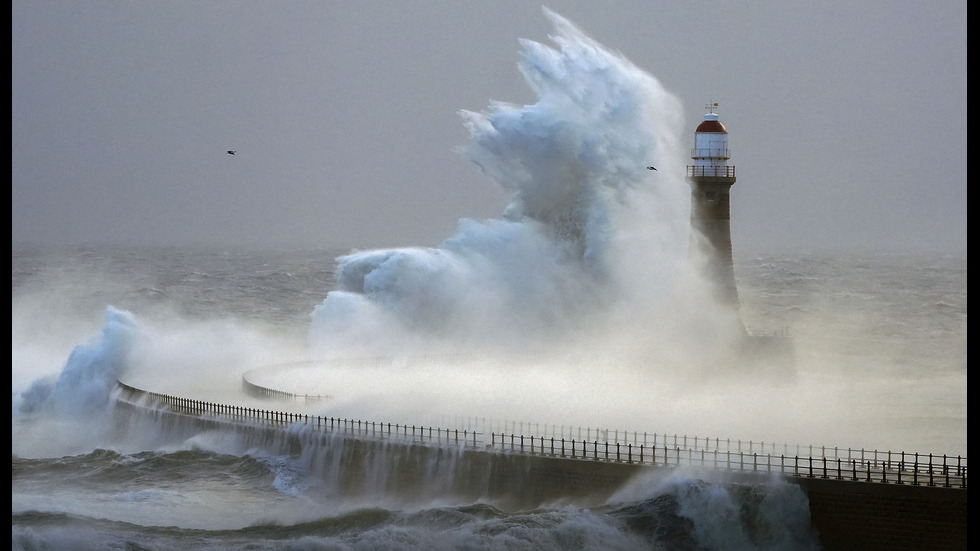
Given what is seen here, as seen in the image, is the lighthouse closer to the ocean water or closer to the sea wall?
the ocean water

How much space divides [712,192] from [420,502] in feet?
51.3

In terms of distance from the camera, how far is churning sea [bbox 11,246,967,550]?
28.9 m

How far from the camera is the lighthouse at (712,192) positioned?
43781 mm

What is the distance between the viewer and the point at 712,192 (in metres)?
43.9

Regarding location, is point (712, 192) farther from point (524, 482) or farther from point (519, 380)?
point (524, 482)

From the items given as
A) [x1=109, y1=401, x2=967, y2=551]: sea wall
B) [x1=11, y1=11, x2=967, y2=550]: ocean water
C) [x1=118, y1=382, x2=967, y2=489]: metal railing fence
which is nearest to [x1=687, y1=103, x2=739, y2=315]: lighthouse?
[x1=11, y1=11, x2=967, y2=550]: ocean water

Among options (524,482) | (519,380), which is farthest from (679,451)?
(519,380)

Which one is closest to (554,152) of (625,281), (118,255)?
(625,281)

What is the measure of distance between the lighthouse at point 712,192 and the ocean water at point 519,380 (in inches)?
39.2

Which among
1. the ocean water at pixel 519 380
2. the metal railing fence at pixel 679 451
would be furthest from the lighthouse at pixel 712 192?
the metal railing fence at pixel 679 451

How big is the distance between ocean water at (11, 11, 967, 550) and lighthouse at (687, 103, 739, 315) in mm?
995

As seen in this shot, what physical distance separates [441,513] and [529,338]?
1790cm

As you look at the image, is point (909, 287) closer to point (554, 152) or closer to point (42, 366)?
point (554, 152)

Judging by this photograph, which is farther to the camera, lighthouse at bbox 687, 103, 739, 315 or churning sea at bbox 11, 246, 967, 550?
lighthouse at bbox 687, 103, 739, 315
